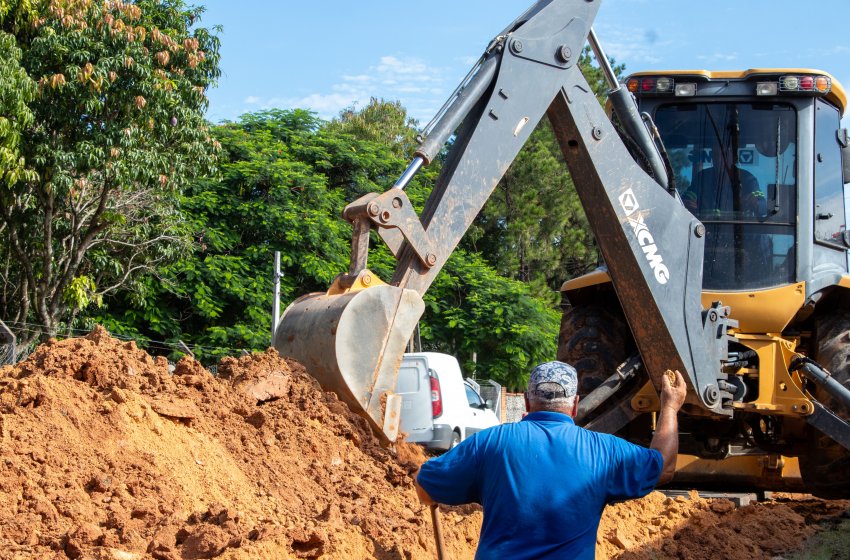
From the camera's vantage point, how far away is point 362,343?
508 cm

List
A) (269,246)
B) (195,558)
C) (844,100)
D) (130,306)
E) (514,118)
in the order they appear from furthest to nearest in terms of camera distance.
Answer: (269,246)
(130,306)
(844,100)
(514,118)
(195,558)

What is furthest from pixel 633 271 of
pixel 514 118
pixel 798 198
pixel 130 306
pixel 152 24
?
pixel 130 306

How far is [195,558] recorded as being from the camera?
12.4 ft

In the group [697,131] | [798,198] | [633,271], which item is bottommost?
[633,271]

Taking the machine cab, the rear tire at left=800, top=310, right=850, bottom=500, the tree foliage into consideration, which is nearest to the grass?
the rear tire at left=800, top=310, right=850, bottom=500

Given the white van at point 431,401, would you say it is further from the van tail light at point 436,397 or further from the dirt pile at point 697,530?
the dirt pile at point 697,530

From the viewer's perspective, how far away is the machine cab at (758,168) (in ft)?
24.4

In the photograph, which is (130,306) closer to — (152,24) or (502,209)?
(152,24)

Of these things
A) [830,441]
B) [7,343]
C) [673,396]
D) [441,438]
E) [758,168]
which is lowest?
[441,438]

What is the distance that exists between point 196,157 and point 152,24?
2283mm

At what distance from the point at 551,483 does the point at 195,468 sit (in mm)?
2116

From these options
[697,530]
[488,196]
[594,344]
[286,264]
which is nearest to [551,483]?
[488,196]

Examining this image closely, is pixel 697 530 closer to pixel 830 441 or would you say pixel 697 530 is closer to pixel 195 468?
pixel 830 441

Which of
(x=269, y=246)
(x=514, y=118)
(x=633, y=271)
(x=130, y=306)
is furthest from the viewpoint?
(x=269, y=246)
